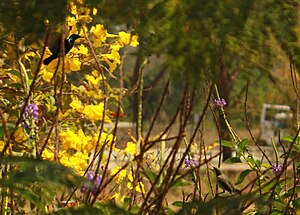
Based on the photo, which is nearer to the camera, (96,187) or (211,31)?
(211,31)

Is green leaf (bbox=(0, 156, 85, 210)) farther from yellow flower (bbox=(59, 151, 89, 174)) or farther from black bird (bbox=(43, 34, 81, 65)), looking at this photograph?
yellow flower (bbox=(59, 151, 89, 174))

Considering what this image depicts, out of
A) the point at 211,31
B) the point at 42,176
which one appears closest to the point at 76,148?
the point at 42,176

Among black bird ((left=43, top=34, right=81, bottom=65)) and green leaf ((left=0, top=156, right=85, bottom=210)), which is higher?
black bird ((left=43, top=34, right=81, bottom=65))

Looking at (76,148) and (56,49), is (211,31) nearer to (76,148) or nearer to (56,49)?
(56,49)

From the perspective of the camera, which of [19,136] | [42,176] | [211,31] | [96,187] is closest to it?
[211,31]

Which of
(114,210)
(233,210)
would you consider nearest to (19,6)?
(114,210)

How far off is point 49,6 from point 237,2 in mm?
323

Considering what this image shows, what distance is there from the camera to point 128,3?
48.1 inches

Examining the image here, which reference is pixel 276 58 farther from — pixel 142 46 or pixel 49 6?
pixel 49 6

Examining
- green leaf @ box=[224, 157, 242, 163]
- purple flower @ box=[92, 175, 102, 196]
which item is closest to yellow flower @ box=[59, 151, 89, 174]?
green leaf @ box=[224, 157, 242, 163]

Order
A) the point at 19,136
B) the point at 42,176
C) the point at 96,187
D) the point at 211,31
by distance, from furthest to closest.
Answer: the point at 19,136 → the point at 96,187 → the point at 42,176 → the point at 211,31

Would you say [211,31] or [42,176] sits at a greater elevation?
[211,31]

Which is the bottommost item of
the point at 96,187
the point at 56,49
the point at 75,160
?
the point at 75,160

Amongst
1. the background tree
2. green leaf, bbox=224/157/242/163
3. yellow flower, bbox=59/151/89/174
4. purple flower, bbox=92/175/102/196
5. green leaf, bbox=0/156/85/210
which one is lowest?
yellow flower, bbox=59/151/89/174
